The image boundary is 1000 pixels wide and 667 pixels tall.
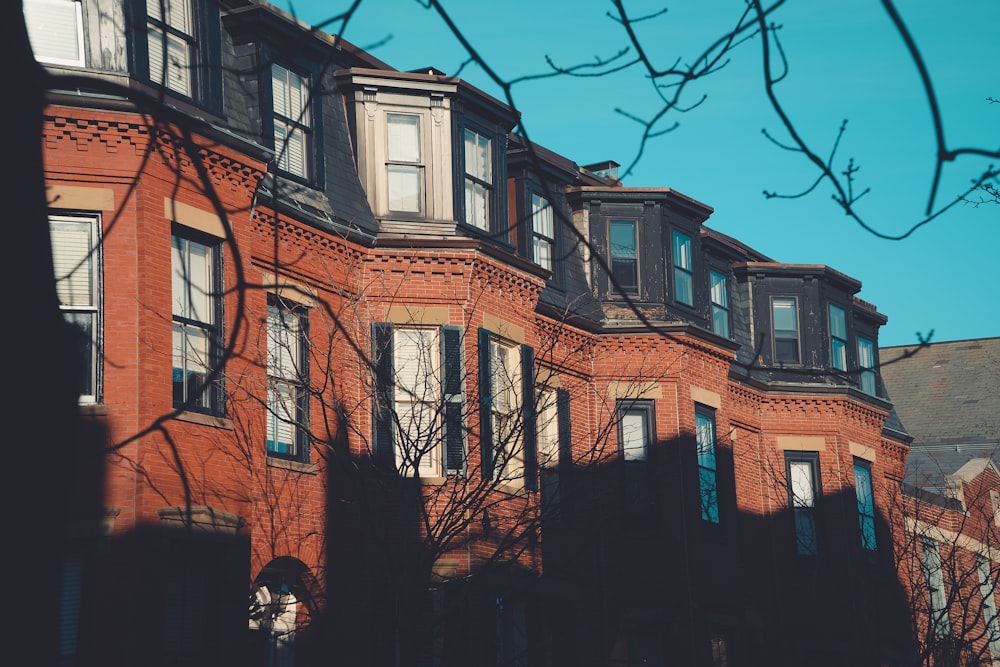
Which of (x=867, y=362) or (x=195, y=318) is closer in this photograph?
(x=195, y=318)

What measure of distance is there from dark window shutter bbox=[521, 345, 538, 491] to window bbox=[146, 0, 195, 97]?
19.3ft

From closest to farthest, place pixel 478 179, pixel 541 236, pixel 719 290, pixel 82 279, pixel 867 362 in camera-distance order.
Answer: pixel 82 279 < pixel 478 179 < pixel 541 236 < pixel 719 290 < pixel 867 362

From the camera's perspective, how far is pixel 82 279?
49.5 ft

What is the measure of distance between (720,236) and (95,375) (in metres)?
16.9

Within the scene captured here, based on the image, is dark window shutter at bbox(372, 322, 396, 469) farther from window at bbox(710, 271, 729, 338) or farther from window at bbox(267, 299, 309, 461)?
window at bbox(710, 271, 729, 338)

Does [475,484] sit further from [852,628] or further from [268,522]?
[852,628]

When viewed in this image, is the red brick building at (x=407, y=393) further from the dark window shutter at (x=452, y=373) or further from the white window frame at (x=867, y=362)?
the white window frame at (x=867, y=362)

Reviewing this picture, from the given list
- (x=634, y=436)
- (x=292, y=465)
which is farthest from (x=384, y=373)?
(x=634, y=436)

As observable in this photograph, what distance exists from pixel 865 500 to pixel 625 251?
886 centimetres

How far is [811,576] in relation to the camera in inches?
1115

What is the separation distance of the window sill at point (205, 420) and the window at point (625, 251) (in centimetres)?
1093

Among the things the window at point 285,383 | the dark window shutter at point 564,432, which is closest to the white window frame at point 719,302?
the dark window shutter at point 564,432

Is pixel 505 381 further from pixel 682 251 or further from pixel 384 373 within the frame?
pixel 682 251

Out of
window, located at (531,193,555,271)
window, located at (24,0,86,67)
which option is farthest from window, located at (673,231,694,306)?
window, located at (24,0,86,67)
